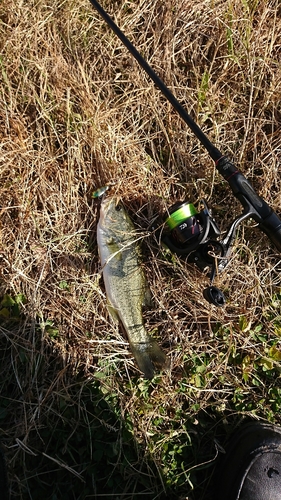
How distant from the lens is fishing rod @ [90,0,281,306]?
2.18 metres

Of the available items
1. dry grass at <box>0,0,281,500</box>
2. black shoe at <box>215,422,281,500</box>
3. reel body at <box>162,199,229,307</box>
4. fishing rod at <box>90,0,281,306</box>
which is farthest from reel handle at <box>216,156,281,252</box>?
black shoe at <box>215,422,281,500</box>

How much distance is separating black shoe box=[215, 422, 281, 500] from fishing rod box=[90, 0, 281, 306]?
84cm

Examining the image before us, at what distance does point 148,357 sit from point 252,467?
0.81 m

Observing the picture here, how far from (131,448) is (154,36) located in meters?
2.40

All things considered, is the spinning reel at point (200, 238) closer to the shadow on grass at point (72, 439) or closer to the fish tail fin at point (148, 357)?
the fish tail fin at point (148, 357)

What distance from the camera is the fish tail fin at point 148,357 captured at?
2391 mm

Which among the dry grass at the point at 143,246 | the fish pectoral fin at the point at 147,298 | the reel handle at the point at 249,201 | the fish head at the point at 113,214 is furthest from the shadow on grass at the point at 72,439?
Result: the reel handle at the point at 249,201

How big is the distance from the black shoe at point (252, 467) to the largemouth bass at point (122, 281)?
→ 60cm

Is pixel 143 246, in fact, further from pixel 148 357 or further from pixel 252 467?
pixel 252 467

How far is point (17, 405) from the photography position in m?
2.36

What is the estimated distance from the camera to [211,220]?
87.1 inches

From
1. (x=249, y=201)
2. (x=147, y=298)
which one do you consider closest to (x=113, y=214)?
(x=147, y=298)

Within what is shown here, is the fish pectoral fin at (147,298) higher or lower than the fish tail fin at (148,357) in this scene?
higher

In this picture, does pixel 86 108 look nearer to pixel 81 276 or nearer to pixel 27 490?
pixel 81 276
